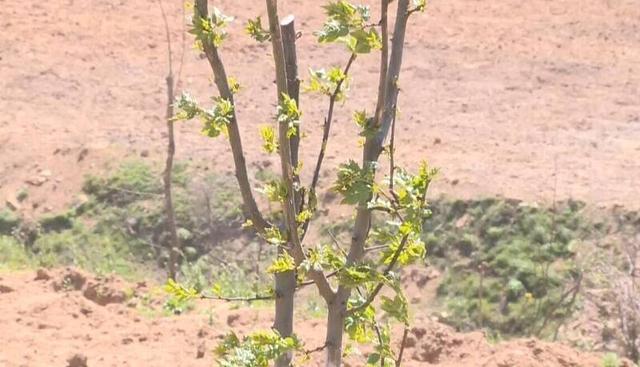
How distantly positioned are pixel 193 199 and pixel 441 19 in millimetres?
4479

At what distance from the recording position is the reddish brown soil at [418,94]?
32.3 feet

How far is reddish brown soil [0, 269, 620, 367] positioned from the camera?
546 cm

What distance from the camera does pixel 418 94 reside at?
11.3 metres

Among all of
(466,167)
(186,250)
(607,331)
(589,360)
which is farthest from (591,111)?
(589,360)

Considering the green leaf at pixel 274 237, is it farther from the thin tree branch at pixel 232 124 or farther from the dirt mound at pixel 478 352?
the dirt mound at pixel 478 352

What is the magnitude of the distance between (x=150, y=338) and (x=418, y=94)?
6.10 meters

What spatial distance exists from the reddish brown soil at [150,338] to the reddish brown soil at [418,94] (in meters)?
3.04

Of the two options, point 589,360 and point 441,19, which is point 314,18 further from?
Answer: point 589,360

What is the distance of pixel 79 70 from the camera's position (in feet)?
39.6

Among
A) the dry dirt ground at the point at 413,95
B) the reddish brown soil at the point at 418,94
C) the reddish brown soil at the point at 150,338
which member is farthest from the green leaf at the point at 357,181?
the reddish brown soil at the point at 418,94

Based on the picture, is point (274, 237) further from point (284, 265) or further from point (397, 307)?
point (397, 307)

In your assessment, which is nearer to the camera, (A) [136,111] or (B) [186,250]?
(B) [186,250]

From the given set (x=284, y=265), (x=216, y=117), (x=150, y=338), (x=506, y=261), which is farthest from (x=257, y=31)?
(x=506, y=261)

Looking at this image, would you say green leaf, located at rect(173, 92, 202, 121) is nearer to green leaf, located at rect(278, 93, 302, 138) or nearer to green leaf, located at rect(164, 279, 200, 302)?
green leaf, located at rect(278, 93, 302, 138)
